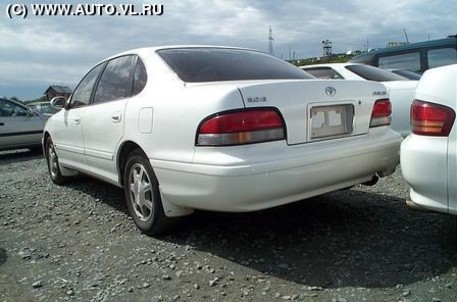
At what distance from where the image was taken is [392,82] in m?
5.88

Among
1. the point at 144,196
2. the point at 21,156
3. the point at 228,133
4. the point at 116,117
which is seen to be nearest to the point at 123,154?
the point at 116,117

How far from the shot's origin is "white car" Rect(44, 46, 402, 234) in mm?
2562

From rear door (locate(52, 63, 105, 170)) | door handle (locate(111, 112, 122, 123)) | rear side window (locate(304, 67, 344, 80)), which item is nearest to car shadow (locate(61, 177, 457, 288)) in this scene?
door handle (locate(111, 112, 122, 123))

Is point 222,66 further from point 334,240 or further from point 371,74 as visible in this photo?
point 371,74

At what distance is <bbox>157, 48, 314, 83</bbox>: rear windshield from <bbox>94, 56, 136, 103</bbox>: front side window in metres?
0.39

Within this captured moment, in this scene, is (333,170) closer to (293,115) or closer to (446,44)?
(293,115)

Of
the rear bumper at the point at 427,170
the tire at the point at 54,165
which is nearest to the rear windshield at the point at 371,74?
the rear bumper at the point at 427,170

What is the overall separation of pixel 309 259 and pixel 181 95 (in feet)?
4.40

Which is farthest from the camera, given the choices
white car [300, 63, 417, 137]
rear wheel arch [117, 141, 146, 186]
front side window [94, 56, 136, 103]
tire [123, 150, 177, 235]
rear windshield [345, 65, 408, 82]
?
rear windshield [345, 65, 408, 82]

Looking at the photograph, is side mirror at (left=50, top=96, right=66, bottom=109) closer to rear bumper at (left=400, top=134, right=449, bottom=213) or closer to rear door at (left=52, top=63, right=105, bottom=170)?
rear door at (left=52, top=63, right=105, bottom=170)

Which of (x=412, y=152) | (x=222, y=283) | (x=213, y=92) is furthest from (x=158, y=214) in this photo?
(x=412, y=152)

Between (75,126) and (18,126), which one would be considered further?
(18,126)

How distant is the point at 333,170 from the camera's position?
281 centimetres

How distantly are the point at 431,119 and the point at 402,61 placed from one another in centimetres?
676
